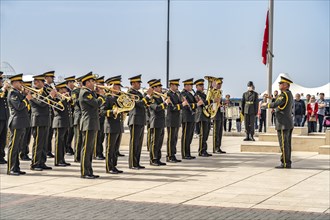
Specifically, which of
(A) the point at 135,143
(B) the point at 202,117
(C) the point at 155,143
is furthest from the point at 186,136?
(A) the point at 135,143

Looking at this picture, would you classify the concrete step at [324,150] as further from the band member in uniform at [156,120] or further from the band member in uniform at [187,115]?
the band member in uniform at [156,120]

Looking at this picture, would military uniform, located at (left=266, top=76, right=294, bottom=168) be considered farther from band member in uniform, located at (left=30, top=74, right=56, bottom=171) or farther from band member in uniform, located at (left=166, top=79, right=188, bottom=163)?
band member in uniform, located at (left=30, top=74, right=56, bottom=171)

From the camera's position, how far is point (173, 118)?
701 inches

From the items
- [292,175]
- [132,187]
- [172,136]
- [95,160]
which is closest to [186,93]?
[172,136]

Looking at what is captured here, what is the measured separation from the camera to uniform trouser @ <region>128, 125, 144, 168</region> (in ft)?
52.3

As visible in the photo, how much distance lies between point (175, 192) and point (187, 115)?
20.1 ft

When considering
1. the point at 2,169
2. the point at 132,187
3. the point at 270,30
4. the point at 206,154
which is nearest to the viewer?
the point at 132,187

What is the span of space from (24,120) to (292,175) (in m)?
5.46

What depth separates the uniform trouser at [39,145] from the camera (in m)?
15.8

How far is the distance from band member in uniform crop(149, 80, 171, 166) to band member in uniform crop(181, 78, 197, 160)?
1.34m

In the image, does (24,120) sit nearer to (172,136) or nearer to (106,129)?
(106,129)

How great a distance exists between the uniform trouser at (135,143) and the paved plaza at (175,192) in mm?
281

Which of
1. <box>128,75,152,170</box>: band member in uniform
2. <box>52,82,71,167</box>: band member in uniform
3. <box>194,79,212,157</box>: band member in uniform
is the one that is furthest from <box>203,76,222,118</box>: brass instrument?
<box>52,82,71,167</box>: band member in uniform

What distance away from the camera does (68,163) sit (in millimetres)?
17109
